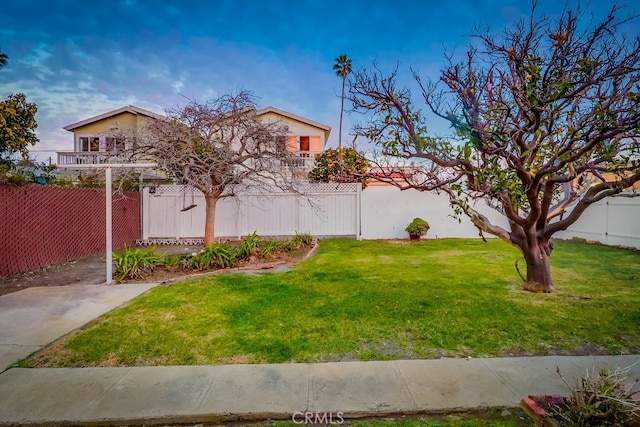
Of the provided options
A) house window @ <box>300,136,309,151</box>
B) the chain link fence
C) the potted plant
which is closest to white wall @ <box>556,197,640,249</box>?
the potted plant

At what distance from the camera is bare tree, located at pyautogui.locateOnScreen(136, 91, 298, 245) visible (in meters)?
8.78

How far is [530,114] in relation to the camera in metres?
4.76

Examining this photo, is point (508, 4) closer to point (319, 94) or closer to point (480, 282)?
point (480, 282)

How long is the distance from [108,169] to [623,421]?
8.15 metres

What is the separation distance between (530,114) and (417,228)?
831 centimetres

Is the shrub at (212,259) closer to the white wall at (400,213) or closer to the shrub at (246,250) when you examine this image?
the shrub at (246,250)

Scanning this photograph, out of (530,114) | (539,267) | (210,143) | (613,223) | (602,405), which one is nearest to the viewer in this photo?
(602,405)

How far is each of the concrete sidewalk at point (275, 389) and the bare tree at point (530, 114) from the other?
2079 mm

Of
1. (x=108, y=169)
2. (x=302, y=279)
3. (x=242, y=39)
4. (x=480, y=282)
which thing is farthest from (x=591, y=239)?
(x=108, y=169)

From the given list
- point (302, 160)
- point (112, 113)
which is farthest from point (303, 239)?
point (112, 113)

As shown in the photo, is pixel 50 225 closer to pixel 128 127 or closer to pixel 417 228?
pixel 417 228

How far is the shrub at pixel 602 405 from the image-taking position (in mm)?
2229

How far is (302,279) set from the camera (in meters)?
7.07

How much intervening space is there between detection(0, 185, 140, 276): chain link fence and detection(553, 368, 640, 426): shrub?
9440mm
